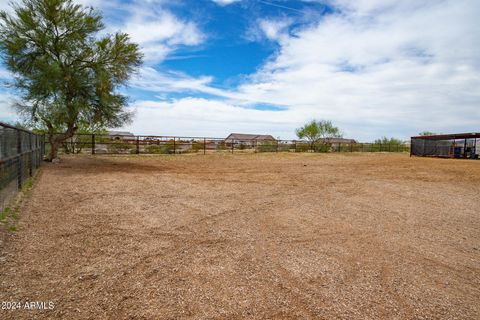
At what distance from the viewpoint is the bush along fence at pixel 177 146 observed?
78.3 feet

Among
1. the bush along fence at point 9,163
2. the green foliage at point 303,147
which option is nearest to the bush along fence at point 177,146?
the green foliage at point 303,147

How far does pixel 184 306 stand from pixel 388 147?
50.8m

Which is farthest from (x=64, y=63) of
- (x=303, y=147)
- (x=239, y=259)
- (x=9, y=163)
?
(x=303, y=147)

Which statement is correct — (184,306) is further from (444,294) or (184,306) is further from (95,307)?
(444,294)

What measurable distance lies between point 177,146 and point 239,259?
94.4 ft

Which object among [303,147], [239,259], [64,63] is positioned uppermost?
[64,63]

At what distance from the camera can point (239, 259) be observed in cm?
378

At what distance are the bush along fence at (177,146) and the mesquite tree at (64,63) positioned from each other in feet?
9.90

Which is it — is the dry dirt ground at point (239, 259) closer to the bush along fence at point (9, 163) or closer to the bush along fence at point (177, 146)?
the bush along fence at point (9, 163)

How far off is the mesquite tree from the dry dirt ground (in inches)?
363

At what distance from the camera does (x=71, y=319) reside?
8.07 ft

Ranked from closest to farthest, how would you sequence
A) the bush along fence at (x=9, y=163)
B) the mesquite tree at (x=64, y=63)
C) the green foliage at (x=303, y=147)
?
the bush along fence at (x=9, y=163) → the mesquite tree at (x=64, y=63) → the green foliage at (x=303, y=147)

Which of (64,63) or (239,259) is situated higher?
(64,63)

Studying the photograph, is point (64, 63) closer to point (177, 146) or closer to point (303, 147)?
point (177, 146)
